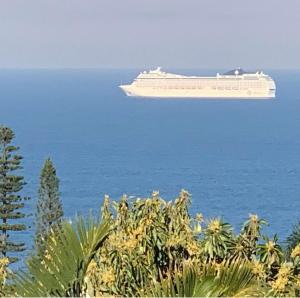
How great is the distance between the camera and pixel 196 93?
371 feet

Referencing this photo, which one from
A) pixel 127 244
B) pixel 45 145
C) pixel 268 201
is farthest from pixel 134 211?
pixel 45 145

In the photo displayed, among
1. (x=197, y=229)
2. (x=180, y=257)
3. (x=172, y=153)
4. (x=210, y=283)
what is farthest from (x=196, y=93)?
(x=210, y=283)

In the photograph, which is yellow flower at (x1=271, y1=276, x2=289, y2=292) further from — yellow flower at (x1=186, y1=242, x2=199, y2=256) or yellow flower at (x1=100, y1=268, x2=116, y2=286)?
yellow flower at (x1=100, y1=268, x2=116, y2=286)

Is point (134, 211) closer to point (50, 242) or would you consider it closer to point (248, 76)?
point (50, 242)

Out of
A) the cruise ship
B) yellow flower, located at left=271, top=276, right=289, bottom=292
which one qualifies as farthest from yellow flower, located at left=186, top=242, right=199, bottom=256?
the cruise ship

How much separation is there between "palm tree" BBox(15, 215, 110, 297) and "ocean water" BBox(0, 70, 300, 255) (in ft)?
41.7

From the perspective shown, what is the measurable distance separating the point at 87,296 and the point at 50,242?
21 cm

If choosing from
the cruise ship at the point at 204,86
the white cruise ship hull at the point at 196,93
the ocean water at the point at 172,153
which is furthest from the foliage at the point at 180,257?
the white cruise ship hull at the point at 196,93

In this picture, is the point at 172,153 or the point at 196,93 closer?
the point at 172,153

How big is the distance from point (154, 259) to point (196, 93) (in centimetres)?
11110

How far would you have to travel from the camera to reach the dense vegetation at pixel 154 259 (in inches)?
87.4

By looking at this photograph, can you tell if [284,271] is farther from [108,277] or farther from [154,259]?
[108,277]

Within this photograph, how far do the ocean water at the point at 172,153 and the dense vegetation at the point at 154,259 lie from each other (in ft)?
40.7

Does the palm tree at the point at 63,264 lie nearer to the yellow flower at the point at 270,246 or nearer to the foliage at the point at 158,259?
the foliage at the point at 158,259
